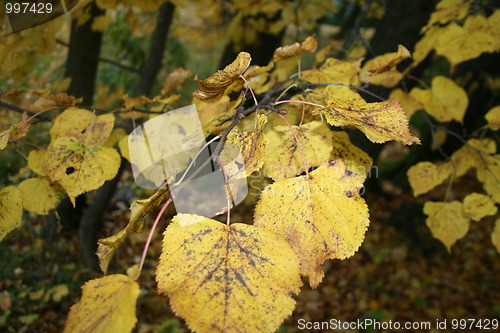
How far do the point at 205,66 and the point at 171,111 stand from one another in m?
6.83

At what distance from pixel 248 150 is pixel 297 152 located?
129mm

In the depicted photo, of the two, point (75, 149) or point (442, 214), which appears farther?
point (442, 214)

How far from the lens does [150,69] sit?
2.49 m

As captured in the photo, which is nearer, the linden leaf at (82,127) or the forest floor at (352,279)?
the linden leaf at (82,127)

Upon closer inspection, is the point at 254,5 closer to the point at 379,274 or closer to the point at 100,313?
the point at 100,313

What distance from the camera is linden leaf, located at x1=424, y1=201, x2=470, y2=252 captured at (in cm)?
117

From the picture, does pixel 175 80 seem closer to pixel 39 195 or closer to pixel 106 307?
pixel 39 195

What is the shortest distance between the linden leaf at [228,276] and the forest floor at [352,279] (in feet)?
6.58

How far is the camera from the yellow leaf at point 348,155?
2.41 feet

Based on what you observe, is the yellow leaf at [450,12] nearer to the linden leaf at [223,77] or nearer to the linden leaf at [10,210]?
the linden leaf at [223,77]

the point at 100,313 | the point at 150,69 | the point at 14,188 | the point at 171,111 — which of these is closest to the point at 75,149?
the point at 14,188

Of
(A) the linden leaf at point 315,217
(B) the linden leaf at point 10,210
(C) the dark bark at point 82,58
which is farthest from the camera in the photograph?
(C) the dark bark at point 82,58

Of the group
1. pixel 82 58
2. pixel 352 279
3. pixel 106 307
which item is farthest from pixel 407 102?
pixel 352 279

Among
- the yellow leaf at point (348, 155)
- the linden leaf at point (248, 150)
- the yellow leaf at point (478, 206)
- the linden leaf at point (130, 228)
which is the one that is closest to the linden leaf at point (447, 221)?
the yellow leaf at point (478, 206)
